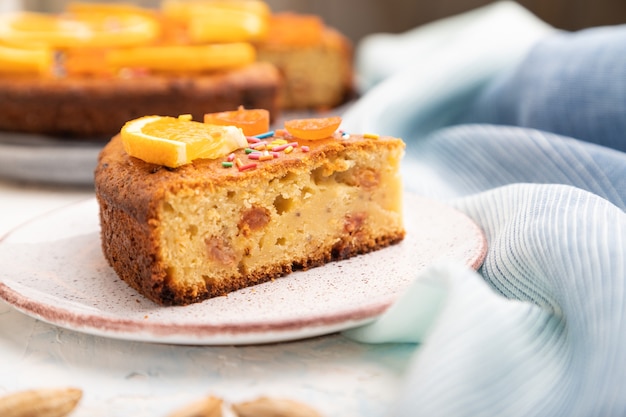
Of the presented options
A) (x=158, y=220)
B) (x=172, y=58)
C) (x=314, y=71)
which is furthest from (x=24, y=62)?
(x=158, y=220)

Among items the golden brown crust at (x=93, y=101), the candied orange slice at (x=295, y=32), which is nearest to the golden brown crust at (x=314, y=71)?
the candied orange slice at (x=295, y=32)

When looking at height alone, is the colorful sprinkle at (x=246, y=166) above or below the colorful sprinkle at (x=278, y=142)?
below

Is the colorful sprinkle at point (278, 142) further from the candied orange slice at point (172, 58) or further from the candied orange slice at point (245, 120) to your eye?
the candied orange slice at point (172, 58)

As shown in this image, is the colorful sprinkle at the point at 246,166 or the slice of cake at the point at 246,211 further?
the colorful sprinkle at the point at 246,166

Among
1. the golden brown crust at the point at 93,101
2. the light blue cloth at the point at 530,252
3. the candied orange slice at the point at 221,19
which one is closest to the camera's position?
the light blue cloth at the point at 530,252

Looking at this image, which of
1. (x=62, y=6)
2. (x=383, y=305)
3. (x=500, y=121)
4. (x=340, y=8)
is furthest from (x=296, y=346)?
(x=62, y=6)

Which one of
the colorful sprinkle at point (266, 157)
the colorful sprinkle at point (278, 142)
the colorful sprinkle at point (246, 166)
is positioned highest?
the colorful sprinkle at point (278, 142)

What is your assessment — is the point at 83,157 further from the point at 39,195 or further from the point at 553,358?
the point at 553,358

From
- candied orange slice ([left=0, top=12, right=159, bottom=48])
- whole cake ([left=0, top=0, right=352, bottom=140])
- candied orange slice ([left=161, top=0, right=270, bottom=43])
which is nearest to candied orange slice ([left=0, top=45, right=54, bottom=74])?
whole cake ([left=0, top=0, right=352, bottom=140])
